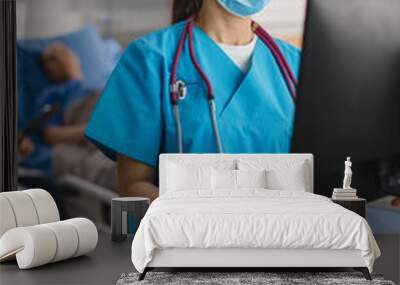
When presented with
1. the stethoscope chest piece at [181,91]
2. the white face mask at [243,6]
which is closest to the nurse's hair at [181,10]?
the white face mask at [243,6]

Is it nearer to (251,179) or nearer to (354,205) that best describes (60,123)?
(251,179)

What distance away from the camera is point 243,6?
5.86 meters

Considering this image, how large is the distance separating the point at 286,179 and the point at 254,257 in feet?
4.57

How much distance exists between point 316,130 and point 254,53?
2.93 ft

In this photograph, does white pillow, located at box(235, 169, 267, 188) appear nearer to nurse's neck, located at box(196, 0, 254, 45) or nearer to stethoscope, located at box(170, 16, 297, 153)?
stethoscope, located at box(170, 16, 297, 153)

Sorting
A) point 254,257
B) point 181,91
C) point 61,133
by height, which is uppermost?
point 181,91

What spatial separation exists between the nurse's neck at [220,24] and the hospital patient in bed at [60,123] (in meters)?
1.14

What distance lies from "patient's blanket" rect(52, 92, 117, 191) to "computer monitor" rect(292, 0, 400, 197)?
67.4 inches

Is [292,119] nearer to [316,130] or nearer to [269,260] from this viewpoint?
[316,130]

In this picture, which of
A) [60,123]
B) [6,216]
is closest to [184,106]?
[60,123]

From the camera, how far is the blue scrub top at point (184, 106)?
5.80 m

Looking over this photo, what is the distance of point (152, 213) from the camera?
406 cm

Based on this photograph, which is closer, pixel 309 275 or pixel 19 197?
pixel 309 275

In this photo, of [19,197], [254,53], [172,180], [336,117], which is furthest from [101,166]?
[336,117]
